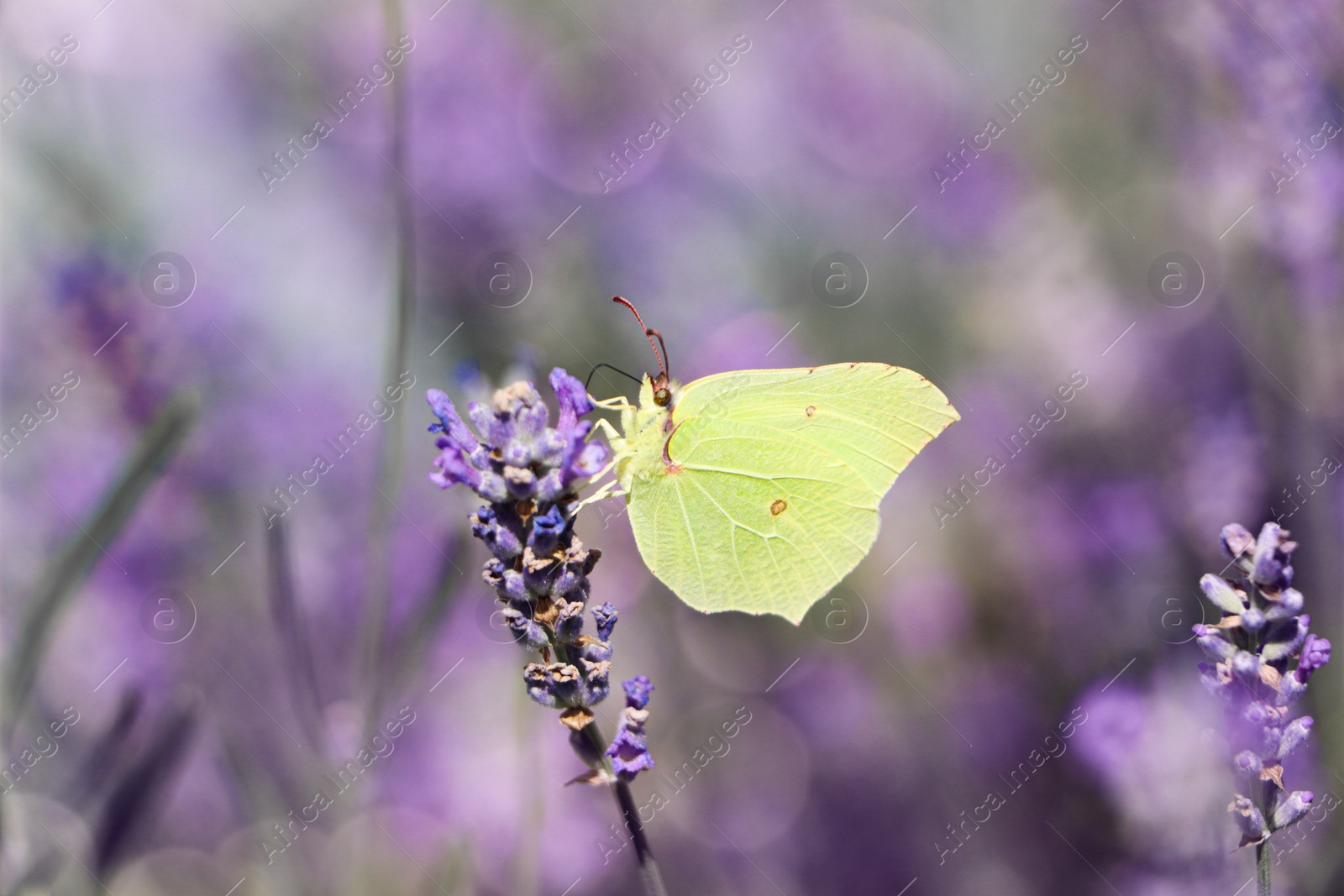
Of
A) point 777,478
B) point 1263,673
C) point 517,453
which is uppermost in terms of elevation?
point 517,453

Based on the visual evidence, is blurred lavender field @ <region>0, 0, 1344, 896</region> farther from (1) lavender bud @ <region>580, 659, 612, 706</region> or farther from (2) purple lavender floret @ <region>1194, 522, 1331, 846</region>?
(2) purple lavender floret @ <region>1194, 522, 1331, 846</region>

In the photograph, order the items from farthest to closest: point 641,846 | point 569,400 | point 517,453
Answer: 1. point 569,400
2. point 517,453
3. point 641,846

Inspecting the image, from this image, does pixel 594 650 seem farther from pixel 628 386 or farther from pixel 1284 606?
pixel 628 386

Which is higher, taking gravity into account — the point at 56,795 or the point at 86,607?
the point at 86,607

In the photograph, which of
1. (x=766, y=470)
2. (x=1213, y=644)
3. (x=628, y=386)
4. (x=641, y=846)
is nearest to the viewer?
(x=641, y=846)

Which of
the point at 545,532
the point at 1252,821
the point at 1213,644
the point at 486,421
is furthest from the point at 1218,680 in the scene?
the point at 486,421

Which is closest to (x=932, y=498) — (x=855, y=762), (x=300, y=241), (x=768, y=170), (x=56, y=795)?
(x=855, y=762)

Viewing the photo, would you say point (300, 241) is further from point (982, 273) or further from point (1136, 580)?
point (1136, 580)

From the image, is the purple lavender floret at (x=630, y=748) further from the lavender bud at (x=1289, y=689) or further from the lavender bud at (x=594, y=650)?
the lavender bud at (x=1289, y=689)
